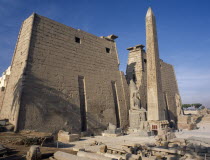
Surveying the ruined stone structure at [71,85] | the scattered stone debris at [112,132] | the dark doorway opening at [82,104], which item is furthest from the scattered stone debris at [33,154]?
the dark doorway opening at [82,104]

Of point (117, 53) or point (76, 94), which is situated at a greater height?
point (117, 53)

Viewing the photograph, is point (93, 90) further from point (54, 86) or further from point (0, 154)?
point (0, 154)

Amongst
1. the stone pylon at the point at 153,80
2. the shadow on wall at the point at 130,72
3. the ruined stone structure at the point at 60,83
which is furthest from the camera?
the shadow on wall at the point at 130,72

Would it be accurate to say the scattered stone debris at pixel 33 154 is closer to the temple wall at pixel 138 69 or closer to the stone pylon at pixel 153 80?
the stone pylon at pixel 153 80

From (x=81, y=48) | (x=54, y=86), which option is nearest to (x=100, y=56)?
(x=81, y=48)

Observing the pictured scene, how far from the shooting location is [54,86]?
9734 millimetres

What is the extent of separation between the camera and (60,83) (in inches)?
396

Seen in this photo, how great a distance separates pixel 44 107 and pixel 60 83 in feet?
5.61

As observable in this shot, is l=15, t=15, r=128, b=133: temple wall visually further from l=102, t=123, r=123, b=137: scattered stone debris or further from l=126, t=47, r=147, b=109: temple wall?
l=126, t=47, r=147, b=109: temple wall

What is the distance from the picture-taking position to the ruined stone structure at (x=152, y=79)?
11.9 metres

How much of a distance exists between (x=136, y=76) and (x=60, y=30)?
27.6 feet

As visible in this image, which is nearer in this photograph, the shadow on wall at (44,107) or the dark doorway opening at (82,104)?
the shadow on wall at (44,107)

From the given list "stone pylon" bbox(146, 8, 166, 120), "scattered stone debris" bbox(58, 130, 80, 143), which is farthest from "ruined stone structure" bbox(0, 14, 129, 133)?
"stone pylon" bbox(146, 8, 166, 120)

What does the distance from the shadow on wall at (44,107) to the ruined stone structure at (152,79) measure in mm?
4818
